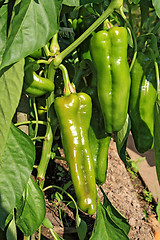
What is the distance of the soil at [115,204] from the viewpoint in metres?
1.70

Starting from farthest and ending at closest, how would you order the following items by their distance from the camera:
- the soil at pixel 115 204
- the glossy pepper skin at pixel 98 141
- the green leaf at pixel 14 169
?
the soil at pixel 115 204 < the glossy pepper skin at pixel 98 141 < the green leaf at pixel 14 169

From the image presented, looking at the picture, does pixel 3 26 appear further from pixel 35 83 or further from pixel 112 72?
pixel 112 72

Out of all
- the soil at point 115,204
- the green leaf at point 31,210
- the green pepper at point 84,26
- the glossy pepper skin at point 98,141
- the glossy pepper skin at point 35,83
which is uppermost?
the green pepper at point 84,26

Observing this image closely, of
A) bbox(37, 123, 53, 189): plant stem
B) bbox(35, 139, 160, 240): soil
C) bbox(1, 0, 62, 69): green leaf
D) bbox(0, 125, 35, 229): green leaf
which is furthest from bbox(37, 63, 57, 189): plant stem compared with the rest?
bbox(35, 139, 160, 240): soil

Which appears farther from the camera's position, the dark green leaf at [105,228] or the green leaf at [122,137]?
the dark green leaf at [105,228]

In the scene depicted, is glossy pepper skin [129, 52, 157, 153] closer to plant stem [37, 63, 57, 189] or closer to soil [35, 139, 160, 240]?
plant stem [37, 63, 57, 189]

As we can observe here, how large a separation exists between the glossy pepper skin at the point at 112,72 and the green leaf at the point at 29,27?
198 mm

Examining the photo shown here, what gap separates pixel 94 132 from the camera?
38.6 inches

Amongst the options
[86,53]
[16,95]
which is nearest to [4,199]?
[16,95]

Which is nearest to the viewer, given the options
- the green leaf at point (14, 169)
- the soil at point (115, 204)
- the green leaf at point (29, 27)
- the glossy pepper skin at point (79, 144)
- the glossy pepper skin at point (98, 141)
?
the green leaf at point (29, 27)

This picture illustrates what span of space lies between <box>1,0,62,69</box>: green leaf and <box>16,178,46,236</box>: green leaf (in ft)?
1.44

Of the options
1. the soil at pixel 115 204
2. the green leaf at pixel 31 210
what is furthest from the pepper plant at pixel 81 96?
the soil at pixel 115 204

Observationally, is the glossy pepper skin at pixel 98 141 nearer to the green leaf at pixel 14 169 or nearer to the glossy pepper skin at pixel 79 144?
the glossy pepper skin at pixel 79 144

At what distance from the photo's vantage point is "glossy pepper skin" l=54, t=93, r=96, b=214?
834 millimetres
